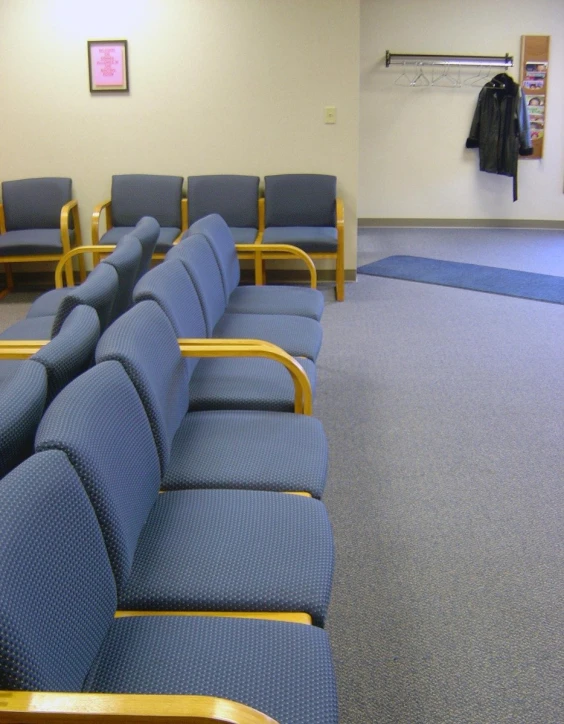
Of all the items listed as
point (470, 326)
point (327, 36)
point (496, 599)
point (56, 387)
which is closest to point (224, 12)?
point (327, 36)

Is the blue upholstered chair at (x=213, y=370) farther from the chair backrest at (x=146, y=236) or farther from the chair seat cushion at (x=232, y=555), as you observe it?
the chair backrest at (x=146, y=236)

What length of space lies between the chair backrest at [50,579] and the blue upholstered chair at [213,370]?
3.46 feet

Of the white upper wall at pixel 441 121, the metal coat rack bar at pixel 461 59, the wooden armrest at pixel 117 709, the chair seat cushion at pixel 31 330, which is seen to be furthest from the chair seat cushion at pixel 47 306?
the metal coat rack bar at pixel 461 59

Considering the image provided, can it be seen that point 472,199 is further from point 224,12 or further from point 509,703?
point 509,703

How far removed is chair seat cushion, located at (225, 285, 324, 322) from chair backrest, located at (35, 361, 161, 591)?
1697mm

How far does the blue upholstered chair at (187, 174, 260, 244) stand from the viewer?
5191mm

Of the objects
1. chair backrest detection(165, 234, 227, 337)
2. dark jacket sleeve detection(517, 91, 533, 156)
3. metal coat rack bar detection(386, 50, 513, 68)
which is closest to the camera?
chair backrest detection(165, 234, 227, 337)

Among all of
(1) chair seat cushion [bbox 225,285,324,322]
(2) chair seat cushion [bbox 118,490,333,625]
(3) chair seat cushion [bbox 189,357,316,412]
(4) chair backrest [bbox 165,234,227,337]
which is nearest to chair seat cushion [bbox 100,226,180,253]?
(1) chair seat cushion [bbox 225,285,324,322]

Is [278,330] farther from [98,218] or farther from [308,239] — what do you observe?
[98,218]

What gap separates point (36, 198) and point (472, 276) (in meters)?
3.25

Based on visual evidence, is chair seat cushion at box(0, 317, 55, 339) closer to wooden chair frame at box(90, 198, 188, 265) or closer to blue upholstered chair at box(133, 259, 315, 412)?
blue upholstered chair at box(133, 259, 315, 412)

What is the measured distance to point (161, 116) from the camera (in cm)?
525

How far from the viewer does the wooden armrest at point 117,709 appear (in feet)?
3.19

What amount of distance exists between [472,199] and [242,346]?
583cm
